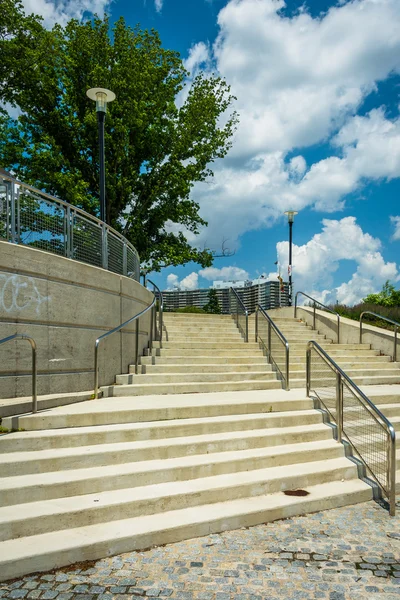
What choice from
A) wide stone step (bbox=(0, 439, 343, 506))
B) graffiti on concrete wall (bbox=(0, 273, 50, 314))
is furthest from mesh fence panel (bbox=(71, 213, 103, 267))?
wide stone step (bbox=(0, 439, 343, 506))

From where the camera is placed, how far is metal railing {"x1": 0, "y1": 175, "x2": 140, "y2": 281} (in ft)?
20.7

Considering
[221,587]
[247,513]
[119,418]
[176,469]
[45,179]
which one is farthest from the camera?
[45,179]

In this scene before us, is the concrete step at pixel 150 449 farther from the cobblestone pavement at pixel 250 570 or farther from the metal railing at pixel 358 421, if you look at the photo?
the cobblestone pavement at pixel 250 570

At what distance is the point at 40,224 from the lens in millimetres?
6750

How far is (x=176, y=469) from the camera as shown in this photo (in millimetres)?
5301

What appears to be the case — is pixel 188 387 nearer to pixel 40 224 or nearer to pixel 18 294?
pixel 18 294

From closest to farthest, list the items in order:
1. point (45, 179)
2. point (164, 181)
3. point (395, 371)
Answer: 1. point (395, 371)
2. point (45, 179)
3. point (164, 181)

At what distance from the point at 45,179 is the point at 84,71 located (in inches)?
196

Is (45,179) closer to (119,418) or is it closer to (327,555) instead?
(119,418)

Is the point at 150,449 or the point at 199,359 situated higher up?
the point at 199,359

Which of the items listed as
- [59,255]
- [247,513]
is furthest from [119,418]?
[59,255]

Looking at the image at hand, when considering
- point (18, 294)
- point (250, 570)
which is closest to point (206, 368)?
point (18, 294)

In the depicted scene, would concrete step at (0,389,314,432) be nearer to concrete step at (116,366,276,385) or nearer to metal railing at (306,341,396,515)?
metal railing at (306,341,396,515)

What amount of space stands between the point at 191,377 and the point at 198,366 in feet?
1.91
